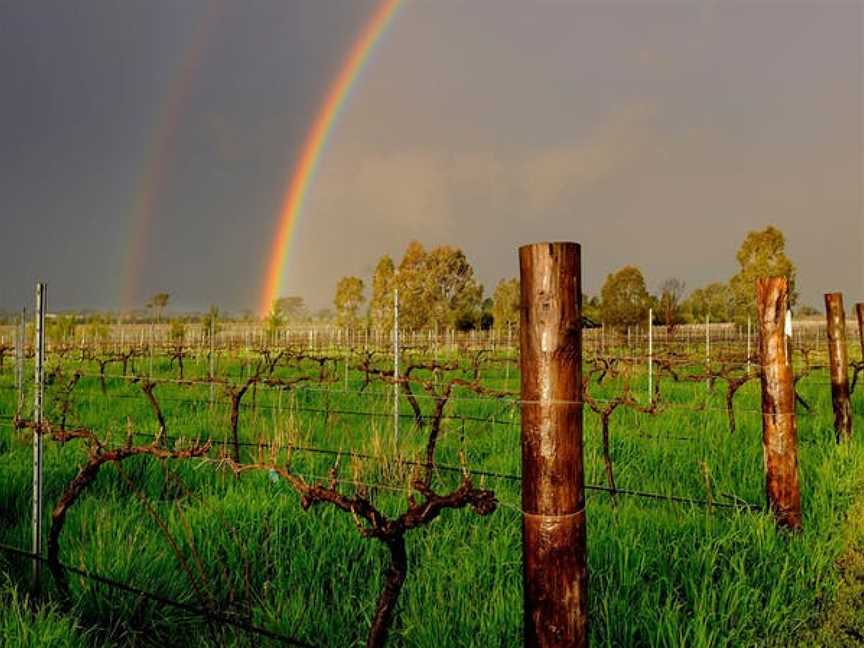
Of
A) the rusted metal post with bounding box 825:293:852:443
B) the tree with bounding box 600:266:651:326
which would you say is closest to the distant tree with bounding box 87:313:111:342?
the tree with bounding box 600:266:651:326

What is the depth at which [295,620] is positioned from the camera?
2.82m

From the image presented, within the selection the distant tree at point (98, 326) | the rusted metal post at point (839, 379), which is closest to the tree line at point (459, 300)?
the distant tree at point (98, 326)

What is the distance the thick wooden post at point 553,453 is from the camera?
6.63 ft

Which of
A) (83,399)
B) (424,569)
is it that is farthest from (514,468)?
(83,399)

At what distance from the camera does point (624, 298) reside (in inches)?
1893

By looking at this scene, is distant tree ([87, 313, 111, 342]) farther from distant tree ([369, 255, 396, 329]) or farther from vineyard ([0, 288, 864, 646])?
vineyard ([0, 288, 864, 646])

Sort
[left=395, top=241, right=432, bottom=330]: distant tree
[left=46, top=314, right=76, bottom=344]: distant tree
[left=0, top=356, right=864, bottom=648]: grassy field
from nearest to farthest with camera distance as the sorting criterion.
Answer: [left=0, top=356, right=864, bottom=648]: grassy field
[left=46, top=314, right=76, bottom=344]: distant tree
[left=395, top=241, right=432, bottom=330]: distant tree

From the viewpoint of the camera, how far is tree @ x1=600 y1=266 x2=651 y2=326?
46.8 metres

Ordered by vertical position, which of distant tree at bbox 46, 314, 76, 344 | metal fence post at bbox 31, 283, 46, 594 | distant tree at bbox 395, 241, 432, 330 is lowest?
metal fence post at bbox 31, 283, 46, 594

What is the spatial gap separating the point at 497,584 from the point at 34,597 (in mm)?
2242

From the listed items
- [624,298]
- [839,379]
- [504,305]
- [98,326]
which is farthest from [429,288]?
[839,379]

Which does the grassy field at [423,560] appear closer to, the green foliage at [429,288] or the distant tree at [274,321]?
the distant tree at [274,321]

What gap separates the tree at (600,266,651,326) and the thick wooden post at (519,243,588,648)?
1809 inches

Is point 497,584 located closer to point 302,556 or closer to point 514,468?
point 302,556
